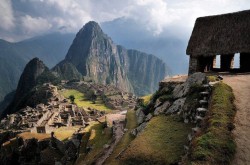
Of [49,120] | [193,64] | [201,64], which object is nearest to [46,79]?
[49,120]

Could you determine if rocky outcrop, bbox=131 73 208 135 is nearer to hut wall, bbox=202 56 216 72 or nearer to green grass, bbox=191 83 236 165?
green grass, bbox=191 83 236 165

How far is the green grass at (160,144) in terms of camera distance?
1650 centimetres

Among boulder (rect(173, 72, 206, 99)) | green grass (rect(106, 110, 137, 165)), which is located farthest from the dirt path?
green grass (rect(106, 110, 137, 165))

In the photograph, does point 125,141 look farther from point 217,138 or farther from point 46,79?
point 46,79

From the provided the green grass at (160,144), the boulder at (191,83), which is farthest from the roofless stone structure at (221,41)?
the green grass at (160,144)

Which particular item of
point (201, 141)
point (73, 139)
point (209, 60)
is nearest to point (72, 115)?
point (73, 139)

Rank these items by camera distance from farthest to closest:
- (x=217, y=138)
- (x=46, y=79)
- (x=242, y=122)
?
1. (x=46, y=79)
2. (x=242, y=122)
3. (x=217, y=138)

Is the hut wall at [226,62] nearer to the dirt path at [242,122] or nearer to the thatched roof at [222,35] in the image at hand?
the thatched roof at [222,35]

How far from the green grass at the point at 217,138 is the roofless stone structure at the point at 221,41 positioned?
1255 centimetres

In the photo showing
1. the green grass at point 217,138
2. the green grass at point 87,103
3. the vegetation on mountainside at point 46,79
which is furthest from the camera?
the vegetation on mountainside at point 46,79

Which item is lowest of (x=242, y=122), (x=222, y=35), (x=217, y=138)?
(x=217, y=138)

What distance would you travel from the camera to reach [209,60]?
1265 inches

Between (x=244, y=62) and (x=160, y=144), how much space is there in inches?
633

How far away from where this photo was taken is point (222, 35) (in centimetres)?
2977
